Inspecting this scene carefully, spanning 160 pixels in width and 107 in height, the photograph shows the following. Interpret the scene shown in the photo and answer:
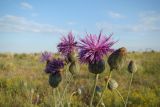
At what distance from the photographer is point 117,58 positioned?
3418 millimetres

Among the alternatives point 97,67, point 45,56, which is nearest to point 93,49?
point 97,67

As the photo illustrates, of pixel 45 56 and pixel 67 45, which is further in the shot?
pixel 45 56

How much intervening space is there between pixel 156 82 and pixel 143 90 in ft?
6.53

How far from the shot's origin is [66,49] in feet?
13.6

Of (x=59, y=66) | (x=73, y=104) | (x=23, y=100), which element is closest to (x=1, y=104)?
(x=23, y=100)

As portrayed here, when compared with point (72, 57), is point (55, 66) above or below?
below

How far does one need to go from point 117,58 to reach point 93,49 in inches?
11.3

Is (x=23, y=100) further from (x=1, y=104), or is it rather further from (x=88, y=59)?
(x=88, y=59)

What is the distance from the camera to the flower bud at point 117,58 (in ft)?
11.1

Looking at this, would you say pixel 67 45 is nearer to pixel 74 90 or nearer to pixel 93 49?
pixel 93 49

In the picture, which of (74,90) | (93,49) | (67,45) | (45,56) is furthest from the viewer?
(74,90)

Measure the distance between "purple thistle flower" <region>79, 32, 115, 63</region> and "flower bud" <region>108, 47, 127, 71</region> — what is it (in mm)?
90

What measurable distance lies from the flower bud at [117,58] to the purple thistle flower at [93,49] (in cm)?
9

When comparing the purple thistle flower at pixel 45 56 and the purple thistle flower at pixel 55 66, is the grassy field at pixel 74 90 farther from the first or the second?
the purple thistle flower at pixel 55 66
